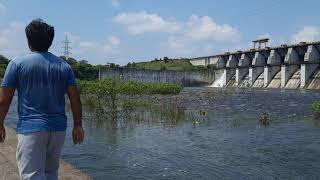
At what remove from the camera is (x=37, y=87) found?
445cm

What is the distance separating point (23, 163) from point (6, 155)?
4346 millimetres

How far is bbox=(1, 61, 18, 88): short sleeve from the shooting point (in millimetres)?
4419

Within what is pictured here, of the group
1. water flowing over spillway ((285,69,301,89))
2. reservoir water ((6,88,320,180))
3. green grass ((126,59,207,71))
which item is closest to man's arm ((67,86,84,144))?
reservoir water ((6,88,320,180))

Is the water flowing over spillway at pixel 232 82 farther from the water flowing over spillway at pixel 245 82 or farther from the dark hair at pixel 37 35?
the dark hair at pixel 37 35

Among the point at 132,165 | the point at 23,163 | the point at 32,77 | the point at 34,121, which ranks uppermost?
the point at 32,77

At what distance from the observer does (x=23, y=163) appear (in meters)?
4.52

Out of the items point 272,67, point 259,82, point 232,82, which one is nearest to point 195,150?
point 272,67

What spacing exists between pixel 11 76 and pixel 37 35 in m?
0.47

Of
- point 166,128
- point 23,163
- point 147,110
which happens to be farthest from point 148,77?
point 23,163

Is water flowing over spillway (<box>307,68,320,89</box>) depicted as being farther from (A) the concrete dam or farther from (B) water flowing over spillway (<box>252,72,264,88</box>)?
(B) water flowing over spillway (<box>252,72,264,88</box>)

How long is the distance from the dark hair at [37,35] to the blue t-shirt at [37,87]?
120 millimetres

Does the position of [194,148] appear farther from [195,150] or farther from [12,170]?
[12,170]

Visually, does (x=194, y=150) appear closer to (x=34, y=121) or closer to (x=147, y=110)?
(x=34, y=121)

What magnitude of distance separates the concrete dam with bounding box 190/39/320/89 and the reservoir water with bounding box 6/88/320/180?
66.4 metres
